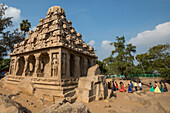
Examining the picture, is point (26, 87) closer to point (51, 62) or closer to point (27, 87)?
point (27, 87)

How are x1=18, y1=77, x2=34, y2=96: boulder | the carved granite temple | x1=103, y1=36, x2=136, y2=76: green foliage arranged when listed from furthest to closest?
x1=103, y1=36, x2=136, y2=76: green foliage, x1=18, y1=77, x2=34, y2=96: boulder, the carved granite temple

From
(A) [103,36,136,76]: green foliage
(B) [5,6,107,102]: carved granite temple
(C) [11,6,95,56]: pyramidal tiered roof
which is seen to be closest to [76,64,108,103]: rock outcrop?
(B) [5,6,107,102]: carved granite temple

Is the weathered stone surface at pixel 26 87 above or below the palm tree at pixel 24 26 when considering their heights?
below

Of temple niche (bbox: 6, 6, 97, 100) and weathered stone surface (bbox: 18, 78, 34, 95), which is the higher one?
temple niche (bbox: 6, 6, 97, 100)

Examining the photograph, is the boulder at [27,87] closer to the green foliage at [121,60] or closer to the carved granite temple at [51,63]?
the carved granite temple at [51,63]

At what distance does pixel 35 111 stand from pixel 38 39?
8.73 metres

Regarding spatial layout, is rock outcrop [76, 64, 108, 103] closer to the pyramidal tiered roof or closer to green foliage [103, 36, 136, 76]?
the pyramidal tiered roof

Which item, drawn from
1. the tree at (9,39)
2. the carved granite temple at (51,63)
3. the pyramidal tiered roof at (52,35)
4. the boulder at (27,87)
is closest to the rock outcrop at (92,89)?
the carved granite temple at (51,63)

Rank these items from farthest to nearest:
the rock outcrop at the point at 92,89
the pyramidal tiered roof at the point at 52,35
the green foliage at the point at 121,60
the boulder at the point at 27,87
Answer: the green foliage at the point at 121,60 < the pyramidal tiered roof at the point at 52,35 < the boulder at the point at 27,87 < the rock outcrop at the point at 92,89

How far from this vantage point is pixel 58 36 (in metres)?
10.1

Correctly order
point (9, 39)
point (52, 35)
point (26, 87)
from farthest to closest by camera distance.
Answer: point (9, 39)
point (52, 35)
point (26, 87)

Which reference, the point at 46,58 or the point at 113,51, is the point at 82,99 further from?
the point at 113,51

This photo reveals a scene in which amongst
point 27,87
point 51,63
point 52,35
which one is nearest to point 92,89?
point 51,63

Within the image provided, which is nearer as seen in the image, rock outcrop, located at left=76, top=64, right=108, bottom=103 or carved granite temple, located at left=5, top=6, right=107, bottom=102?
rock outcrop, located at left=76, top=64, right=108, bottom=103
